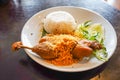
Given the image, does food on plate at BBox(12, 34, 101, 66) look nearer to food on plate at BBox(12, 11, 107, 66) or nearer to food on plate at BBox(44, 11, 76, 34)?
food on plate at BBox(12, 11, 107, 66)

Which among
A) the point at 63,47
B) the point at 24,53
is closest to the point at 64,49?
the point at 63,47

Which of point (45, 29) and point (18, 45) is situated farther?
point (45, 29)

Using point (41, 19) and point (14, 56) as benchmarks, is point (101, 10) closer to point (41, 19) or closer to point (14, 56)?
point (41, 19)

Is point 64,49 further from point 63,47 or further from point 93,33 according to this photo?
point 93,33

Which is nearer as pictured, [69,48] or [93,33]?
[69,48]

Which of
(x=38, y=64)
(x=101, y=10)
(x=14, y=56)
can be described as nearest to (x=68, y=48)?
(x=38, y=64)
